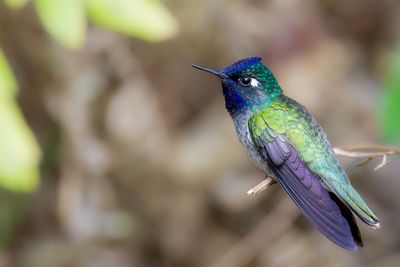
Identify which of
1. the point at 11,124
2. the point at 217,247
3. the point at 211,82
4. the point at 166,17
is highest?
the point at 211,82

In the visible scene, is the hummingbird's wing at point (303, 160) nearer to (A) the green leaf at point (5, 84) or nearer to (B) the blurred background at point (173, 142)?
(A) the green leaf at point (5, 84)

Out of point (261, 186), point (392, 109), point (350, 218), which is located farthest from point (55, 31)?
point (392, 109)

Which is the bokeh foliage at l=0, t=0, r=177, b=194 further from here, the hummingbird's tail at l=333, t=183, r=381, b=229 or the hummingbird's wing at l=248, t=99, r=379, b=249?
the hummingbird's tail at l=333, t=183, r=381, b=229

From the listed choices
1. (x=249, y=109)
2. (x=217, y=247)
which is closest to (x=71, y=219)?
(x=217, y=247)

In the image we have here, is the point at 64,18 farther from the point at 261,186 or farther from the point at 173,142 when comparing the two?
the point at 173,142

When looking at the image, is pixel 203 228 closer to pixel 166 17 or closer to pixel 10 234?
pixel 10 234
